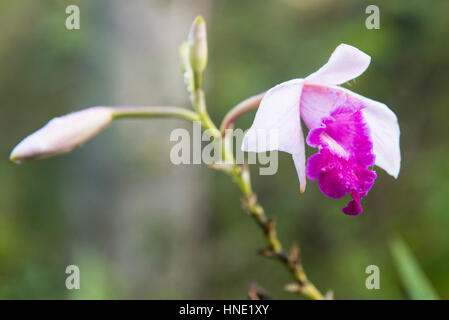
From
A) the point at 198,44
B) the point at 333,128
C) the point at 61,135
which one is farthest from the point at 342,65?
the point at 61,135

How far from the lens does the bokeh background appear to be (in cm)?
293

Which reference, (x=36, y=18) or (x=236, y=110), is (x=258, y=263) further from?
(x=36, y=18)

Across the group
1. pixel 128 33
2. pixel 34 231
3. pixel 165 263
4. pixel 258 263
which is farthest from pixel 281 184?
pixel 34 231

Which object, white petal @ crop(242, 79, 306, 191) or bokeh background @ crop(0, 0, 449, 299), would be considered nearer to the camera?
white petal @ crop(242, 79, 306, 191)

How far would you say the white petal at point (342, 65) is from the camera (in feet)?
3.43

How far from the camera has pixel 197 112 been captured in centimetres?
118

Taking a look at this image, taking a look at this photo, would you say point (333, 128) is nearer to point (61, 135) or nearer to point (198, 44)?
point (198, 44)

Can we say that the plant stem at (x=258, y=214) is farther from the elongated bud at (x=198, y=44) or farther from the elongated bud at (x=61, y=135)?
the elongated bud at (x=61, y=135)

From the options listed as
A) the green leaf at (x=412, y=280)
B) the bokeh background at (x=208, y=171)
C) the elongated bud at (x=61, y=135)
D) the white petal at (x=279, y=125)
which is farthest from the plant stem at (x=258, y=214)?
the bokeh background at (x=208, y=171)

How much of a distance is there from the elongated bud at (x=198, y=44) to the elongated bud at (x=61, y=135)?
0.85 feet

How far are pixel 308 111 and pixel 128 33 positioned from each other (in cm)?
210

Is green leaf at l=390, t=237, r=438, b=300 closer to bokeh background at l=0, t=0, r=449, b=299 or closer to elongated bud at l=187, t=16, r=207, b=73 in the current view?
elongated bud at l=187, t=16, r=207, b=73

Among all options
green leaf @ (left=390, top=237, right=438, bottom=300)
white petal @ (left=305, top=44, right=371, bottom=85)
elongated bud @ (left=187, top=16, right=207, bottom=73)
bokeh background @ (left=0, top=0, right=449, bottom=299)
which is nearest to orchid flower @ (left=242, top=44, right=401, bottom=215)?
white petal @ (left=305, top=44, right=371, bottom=85)

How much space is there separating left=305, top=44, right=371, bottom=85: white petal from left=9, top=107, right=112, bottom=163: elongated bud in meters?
0.54
